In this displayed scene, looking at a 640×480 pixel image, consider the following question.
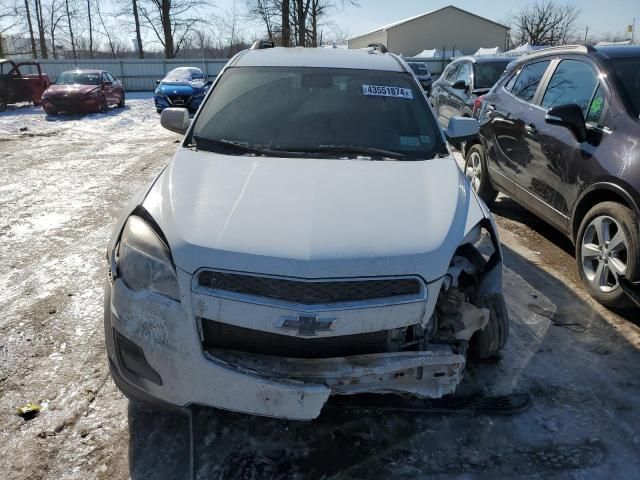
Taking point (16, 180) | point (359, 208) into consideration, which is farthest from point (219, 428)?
point (16, 180)

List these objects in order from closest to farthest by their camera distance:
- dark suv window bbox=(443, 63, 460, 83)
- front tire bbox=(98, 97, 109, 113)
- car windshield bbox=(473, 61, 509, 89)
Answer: car windshield bbox=(473, 61, 509, 89), dark suv window bbox=(443, 63, 460, 83), front tire bbox=(98, 97, 109, 113)

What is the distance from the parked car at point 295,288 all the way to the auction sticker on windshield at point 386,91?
104 centimetres

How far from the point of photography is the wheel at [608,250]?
3.39 metres

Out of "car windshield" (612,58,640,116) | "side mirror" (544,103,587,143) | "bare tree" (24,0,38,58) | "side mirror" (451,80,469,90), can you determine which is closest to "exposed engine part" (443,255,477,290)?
"side mirror" (544,103,587,143)

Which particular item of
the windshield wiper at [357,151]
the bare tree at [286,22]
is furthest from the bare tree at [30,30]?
the windshield wiper at [357,151]

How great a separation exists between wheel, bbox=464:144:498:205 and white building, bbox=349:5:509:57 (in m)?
49.0

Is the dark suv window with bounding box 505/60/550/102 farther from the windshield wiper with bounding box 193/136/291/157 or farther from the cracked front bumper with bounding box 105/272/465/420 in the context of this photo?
the cracked front bumper with bounding box 105/272/465/420

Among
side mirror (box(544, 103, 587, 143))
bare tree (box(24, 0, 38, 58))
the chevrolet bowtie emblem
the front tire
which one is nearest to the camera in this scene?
the chevrolet bowtie emblem

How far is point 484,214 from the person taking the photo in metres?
2.59

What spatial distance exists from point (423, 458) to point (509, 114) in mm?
4068

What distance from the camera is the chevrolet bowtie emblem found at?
199 centimetres

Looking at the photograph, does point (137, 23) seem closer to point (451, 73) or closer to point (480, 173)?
point (451, 73)

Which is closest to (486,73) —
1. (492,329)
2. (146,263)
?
(492,329)

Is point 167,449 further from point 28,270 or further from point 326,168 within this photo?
point 28,270
